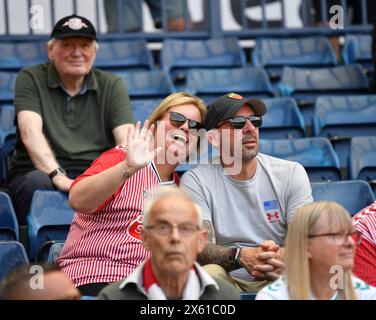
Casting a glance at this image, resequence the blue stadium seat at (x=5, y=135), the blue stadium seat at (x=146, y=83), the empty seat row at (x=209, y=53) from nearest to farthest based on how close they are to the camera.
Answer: the blue stadium seat at (x=5, y=135)
the blue stadium seat at (x=146, y=83)
the empty seat row at (x=209, y=53)

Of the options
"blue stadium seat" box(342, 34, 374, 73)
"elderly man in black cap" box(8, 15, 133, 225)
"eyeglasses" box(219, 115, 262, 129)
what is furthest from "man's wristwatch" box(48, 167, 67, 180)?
"blue stadium seat" box(342, 34, 374, 73)

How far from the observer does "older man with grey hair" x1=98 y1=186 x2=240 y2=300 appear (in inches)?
140

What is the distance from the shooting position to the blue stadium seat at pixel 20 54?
26.0ft

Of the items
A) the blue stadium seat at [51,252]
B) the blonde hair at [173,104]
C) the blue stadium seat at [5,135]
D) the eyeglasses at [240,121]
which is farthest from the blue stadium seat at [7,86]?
the eyeglasses at [240,121]

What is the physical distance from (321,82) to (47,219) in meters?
3.11

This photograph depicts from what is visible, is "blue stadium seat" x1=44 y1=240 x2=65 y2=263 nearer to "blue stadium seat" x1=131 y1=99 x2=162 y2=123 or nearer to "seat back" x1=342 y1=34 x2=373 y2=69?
"blue stadium seat" x1=131 y1=99 x2=162 y2=123

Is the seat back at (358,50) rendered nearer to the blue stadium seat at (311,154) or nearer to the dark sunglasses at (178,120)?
the blue stadium seat at (311,154)

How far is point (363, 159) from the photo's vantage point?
6223 millimetres

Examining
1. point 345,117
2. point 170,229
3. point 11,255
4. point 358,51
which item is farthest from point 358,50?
point 170,229

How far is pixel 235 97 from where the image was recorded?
4859 millimetres

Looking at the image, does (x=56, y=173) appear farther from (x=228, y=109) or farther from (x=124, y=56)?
(x=124, y=56)

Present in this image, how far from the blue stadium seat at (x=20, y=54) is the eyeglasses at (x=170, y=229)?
455cm
